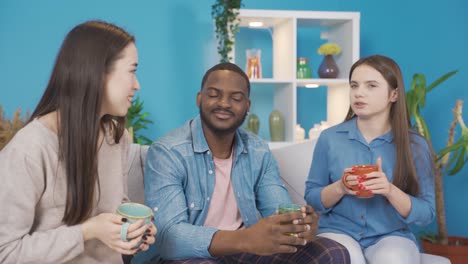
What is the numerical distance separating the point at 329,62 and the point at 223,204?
6.59ft

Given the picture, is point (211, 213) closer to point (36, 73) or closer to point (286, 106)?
point (286, 106)

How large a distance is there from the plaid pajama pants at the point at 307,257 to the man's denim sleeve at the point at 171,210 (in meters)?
0.04

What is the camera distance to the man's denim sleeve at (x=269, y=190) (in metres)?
2.12

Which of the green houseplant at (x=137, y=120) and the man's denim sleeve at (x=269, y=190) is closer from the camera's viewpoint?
the man's denim sleeve at (x=269, y=190)

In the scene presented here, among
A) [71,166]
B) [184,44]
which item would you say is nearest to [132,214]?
[71,166]

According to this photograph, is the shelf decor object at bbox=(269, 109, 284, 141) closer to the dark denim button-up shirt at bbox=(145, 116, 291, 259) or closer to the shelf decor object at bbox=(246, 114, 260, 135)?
the shelf decor object at bbox=(246, 114, 260, 135)

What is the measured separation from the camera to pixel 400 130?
2.20 meters

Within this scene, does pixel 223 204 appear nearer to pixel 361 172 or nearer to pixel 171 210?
pixel 171 210

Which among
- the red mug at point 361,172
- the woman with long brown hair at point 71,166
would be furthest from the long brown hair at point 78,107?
the red mug at point 361,172

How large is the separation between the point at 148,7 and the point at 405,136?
2.38 m

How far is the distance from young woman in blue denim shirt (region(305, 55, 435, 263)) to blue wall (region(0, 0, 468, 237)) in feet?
6.17

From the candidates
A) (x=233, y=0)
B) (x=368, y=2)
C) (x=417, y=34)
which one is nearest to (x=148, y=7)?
(x=233, y=0)

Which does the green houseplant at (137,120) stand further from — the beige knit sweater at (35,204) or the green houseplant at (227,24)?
the beige knit sweater at (35,204)

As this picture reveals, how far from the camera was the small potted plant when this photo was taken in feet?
12.3
